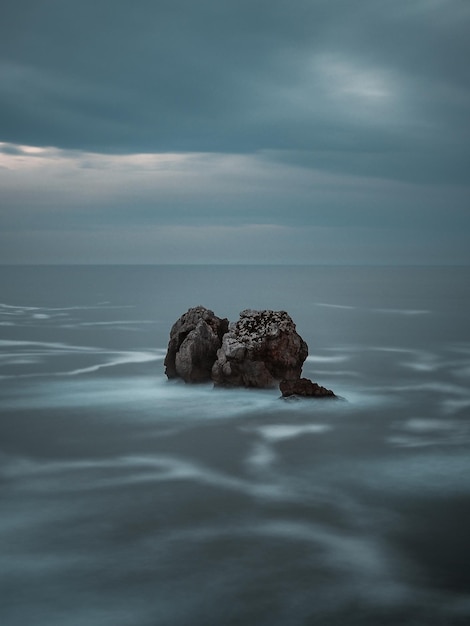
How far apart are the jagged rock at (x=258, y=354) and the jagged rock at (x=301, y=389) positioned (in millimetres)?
805

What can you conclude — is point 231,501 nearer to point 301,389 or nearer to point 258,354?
point 301,389

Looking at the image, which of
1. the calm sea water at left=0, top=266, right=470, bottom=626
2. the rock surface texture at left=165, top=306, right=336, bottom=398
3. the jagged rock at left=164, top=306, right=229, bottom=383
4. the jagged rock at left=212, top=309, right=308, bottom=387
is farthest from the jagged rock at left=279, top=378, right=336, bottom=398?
the jagged rock at left=164, top=306, right=229, bottom=383

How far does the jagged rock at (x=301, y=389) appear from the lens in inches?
542

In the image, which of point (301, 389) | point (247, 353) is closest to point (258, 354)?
point (247, 353)

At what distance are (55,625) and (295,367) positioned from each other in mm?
9624

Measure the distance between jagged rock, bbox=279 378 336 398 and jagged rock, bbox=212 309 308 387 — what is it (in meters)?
0.81

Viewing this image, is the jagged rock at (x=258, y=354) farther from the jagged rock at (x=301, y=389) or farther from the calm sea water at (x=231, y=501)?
the jagged rock at (x=301, y=389)

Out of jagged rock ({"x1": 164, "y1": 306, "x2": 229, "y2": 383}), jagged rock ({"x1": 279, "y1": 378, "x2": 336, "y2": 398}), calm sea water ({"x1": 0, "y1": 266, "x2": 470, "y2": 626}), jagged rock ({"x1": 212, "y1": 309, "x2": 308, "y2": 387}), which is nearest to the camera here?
calm sea water ({"x1": 0, "y1": 266, "x2": 470, "y2": 626})

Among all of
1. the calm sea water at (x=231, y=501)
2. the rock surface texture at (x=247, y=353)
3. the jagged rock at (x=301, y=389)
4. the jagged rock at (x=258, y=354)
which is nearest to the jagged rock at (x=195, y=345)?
the rock surface texture at (x=247, y=353)

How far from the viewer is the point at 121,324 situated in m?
31.3

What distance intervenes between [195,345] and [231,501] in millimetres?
6702

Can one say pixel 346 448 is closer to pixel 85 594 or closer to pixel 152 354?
pixel 85 594

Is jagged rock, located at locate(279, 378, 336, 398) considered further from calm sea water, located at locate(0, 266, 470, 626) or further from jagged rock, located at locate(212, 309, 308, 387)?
jagged rock, located at locate(212, 309, 308, 387)

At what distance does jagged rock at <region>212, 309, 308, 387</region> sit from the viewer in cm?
1462
